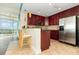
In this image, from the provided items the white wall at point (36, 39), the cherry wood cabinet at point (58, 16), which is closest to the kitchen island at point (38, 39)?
the white wall at point (36, 39)

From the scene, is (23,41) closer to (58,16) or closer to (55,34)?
(55,34)

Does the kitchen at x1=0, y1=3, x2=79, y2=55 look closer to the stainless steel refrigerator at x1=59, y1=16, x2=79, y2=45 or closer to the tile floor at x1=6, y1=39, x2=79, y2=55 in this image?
the tile floor at x1=6, y1=39, x2=79, y2=55

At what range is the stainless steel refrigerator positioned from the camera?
3.63 meters

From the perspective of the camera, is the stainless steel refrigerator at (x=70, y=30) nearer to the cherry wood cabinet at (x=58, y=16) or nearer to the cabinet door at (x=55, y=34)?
the cherry wood cabinet at (x=58, y=16)

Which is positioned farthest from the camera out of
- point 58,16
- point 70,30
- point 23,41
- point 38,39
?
point 58,16

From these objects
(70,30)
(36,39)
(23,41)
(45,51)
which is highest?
(70,30)

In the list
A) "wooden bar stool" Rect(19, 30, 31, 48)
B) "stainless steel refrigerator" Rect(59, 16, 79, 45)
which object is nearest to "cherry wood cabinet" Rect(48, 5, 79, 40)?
"stainless steel refrigerator" Rect(59, 16, 79, 45)

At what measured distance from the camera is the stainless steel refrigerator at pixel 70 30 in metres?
3.63

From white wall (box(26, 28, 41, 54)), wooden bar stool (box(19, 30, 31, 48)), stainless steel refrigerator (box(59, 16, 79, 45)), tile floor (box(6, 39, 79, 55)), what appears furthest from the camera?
stainless steel refrigerator (box(59, 16, 79, 45))

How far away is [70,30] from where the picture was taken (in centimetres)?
388

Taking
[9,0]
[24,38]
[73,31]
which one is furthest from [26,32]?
[9,0]

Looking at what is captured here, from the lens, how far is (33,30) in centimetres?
282

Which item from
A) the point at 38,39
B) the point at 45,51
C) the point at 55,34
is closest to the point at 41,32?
the point at 38,39

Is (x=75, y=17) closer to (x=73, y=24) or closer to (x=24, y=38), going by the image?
(x=73, y=24)
